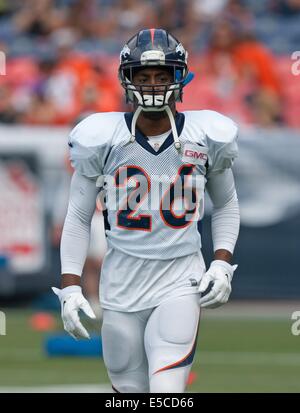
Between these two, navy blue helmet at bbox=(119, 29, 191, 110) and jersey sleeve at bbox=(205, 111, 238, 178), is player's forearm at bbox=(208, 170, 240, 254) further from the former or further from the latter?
navy blue helmet at bbox=(119, 29, 191, 110)

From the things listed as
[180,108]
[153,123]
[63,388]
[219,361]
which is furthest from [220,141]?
[180,108]

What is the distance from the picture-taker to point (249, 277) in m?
11.7

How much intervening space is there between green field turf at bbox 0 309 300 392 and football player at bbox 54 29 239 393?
266 centimetres

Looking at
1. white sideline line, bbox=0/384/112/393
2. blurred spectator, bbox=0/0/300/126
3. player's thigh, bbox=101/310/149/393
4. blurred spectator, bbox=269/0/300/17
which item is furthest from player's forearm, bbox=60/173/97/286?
blurred spectator, bbox=269/0/300/17

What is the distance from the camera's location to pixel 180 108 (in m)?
11.5

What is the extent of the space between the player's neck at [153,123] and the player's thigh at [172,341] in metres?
0.65

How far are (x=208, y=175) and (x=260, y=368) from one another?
3639mm

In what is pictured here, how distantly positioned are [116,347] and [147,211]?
0.52 metres

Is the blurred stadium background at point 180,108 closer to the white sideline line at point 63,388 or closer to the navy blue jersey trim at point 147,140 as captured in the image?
the white sideline line at point 63,388

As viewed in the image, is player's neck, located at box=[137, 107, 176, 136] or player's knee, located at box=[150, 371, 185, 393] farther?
player's neck, located at box=[137, 107, 176, 136]

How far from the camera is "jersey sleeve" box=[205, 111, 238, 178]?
4572 mm

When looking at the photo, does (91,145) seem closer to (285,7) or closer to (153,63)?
(153,63)

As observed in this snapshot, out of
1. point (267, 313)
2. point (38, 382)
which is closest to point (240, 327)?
point (267, 313)
